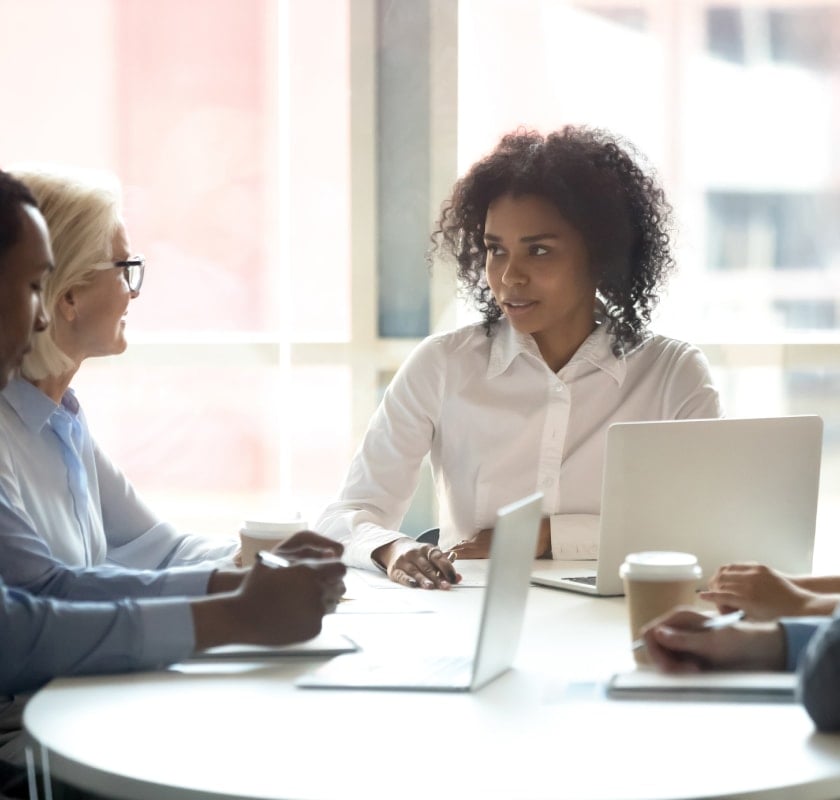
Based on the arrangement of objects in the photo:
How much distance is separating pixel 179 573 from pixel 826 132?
118 inches

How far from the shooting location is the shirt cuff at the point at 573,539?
2392mm

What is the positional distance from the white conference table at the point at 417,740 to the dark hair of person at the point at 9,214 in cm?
54

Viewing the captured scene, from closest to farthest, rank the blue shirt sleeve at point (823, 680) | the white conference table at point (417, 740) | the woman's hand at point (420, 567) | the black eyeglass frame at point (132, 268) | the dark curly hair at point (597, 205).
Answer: the white conference table at point (417, 740) < the blue shirt sleeve at point (823, 680) < the woman's hand at point (420, 567) < the black eyeglass frame at point (132, 268) < the dark curly hair at point (597, 205)

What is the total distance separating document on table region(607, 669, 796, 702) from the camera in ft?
4.73

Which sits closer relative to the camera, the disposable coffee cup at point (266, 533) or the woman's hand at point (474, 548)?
the disposable coffee cup at point (266, 533)

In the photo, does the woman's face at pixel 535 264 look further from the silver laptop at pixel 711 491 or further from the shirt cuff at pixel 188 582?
the shirt cuff at pixel 188 582

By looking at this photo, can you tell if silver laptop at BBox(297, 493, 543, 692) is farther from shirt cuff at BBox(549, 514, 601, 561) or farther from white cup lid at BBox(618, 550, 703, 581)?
shirt cuff at BBox(549, 514, 601, 561)

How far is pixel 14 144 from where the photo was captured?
4109 mm

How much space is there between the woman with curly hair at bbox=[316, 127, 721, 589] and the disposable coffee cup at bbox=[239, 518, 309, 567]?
0.67m

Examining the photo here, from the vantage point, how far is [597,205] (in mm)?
2793

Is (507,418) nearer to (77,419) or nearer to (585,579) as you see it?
(585,579)

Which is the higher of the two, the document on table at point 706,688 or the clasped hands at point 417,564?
the document on table at point 706,688

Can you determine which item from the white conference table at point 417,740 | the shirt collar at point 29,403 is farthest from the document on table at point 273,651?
the shirt collar at point 29,403

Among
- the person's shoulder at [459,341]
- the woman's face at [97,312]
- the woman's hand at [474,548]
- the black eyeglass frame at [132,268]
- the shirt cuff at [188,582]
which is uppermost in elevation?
the black eyeglass frame at [132,268]
